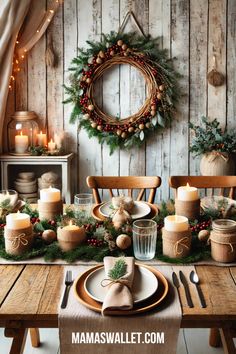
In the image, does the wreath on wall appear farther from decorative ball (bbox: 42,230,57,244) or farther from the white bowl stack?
decorative ball (bbox: 42,230,57,244)

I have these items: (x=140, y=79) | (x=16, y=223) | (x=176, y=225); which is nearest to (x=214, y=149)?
(x=140, y=79)

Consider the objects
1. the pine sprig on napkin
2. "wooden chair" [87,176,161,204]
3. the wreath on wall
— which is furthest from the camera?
the wreath on wall

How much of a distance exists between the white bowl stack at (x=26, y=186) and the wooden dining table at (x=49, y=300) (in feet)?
6.85

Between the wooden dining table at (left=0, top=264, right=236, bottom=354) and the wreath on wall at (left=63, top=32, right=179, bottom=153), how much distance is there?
88.5 inches

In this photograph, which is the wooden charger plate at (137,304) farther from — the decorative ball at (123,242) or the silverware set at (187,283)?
the decorative ball at (123,242)

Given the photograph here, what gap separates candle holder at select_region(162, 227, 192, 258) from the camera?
1.53m

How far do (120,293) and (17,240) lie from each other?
1.67ft

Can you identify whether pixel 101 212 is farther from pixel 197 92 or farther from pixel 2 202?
pixel 197 92

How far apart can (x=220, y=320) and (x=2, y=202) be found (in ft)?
3.62

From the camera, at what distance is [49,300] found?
1.26 meters

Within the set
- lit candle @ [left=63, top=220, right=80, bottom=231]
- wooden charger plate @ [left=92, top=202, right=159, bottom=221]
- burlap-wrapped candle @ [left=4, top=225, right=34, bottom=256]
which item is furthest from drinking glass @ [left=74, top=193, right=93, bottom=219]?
burlap-wrapped candle @ [left=4, top=225, right=34, bottom=256]

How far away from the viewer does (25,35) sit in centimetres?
359

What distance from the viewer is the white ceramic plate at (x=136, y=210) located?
192cm

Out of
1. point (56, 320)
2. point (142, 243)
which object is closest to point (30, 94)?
point (142, 243)
